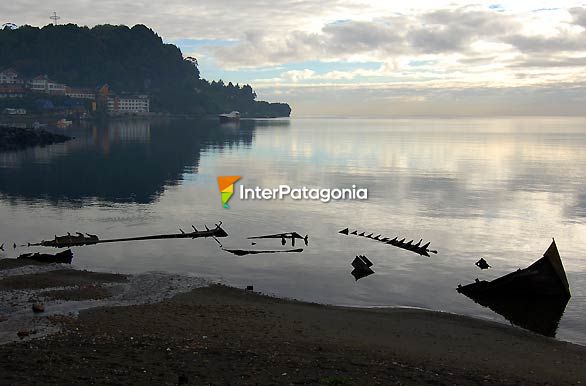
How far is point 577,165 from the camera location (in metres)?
119

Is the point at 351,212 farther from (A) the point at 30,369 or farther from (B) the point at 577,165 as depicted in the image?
(B) the point at 577,165

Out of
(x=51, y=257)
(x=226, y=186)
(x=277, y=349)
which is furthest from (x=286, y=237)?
(x=226, y=186)

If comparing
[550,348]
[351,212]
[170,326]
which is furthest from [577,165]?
[170,326]

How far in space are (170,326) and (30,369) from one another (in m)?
7.33

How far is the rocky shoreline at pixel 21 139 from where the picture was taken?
13475 cm

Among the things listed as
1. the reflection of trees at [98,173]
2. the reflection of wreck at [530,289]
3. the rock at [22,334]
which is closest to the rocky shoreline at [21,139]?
the reflection of trees at [98,173]

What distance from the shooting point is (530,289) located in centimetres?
3462

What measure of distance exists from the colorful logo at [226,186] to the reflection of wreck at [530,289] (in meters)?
36.0

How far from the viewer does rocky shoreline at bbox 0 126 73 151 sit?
442 feet

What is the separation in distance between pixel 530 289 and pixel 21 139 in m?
137

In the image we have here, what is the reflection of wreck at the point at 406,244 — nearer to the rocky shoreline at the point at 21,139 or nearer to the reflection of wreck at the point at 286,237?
the reflection of wreck at the point at 286,237

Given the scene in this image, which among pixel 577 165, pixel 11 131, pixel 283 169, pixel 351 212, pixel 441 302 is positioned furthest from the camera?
pixel 11 131

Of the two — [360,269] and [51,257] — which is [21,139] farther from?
[360,269]

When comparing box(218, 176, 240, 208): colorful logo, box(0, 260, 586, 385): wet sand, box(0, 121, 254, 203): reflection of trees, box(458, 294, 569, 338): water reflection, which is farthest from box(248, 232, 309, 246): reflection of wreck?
box(0, 121, 254, 203): reflection of trees
